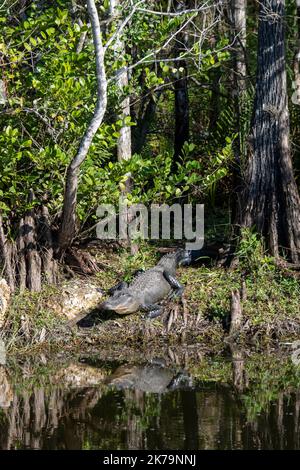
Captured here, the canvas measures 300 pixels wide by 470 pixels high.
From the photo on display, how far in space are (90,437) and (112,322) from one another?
3220mm

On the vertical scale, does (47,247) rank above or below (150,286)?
above

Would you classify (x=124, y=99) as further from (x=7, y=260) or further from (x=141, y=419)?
(x=141, y=419)

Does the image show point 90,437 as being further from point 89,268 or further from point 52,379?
point 89,268

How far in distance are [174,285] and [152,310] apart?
0.53 meters

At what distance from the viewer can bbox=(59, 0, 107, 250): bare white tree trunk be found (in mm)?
8539

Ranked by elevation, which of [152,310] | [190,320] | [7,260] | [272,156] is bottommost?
[190,320]

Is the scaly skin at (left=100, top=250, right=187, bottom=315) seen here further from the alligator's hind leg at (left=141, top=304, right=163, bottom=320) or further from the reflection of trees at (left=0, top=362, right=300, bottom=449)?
the reflection of trees at (left=0, top=362, right=300, bottom=449)

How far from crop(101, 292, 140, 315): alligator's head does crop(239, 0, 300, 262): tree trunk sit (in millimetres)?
1802

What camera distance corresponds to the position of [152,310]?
1016 cm

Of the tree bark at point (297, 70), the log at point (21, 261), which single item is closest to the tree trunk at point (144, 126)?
the tree bark at point (297, 70)

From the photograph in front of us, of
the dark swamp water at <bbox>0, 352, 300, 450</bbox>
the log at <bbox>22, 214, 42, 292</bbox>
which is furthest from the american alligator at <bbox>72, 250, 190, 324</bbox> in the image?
the dark swamp water at <bbox>0, 352, 300, 450</bbox>

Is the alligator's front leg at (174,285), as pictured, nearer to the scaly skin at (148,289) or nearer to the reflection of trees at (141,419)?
the scaly skin at (148,289)

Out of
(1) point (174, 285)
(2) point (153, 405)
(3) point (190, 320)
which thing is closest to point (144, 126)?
(1) point (174, 285)

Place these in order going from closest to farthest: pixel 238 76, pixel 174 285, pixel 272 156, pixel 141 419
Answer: pixel 141 419 < pixel 174 285 < pixel 272 156 < pixel 238 76
